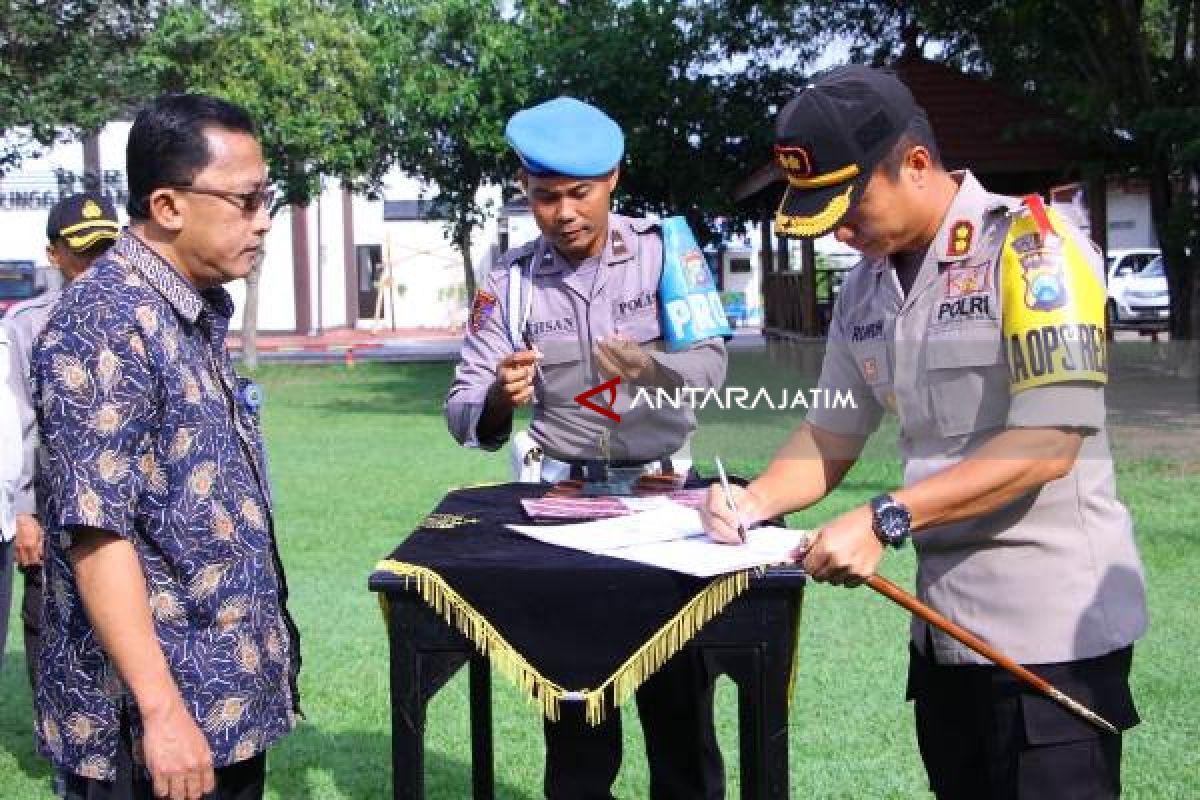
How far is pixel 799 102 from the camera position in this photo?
252 centimetres

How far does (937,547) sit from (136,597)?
4.48 feet

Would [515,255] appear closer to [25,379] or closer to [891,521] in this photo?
[891,521]

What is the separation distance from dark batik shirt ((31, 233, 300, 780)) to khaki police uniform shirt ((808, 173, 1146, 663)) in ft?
3.88

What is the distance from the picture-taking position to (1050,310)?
7.63 ft

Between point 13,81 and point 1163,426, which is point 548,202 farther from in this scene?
point 13,81

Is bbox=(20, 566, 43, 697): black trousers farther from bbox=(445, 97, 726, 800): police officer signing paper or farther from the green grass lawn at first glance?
bbox=(445, 97, 726, 800): police officer signing paper

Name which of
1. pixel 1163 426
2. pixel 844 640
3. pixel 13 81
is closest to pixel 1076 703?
pixel 844 640

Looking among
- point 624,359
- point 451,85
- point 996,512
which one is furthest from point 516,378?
point 451,85

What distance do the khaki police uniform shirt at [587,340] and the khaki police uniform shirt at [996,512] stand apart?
1076 mm

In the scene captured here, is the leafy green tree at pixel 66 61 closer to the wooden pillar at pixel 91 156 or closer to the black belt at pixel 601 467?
the wooden pillar at pixel 91 156

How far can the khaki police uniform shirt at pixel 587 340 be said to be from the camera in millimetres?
3631

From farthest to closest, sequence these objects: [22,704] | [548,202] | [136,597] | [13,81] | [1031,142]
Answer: [13,81] → [1031,142] → [22,704] → [548,202] → [136,597]

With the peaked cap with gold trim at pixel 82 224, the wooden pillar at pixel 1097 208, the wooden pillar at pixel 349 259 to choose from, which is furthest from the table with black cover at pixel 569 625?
the wooden pillar at pixel 349 259

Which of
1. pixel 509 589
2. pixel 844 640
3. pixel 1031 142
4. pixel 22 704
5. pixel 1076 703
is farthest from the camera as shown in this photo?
pixel 1031 142
